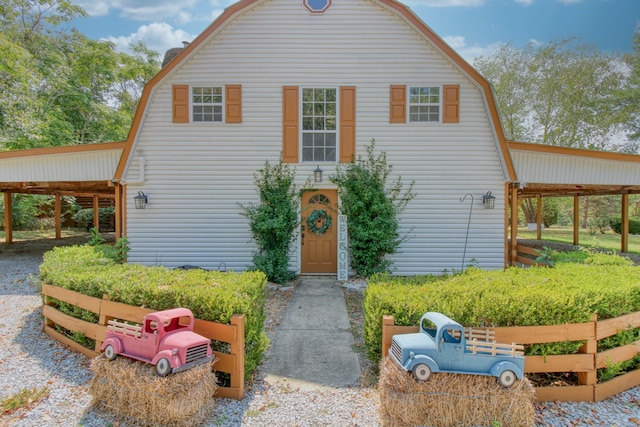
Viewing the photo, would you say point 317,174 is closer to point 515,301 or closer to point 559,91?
point 515,301

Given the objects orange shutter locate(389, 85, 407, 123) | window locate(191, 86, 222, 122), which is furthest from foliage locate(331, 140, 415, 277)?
window locate(191, 86, 222, 122)

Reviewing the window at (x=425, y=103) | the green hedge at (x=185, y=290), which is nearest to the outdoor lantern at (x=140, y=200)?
the green hedge at (x=185, y=290)

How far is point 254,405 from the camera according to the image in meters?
3.31

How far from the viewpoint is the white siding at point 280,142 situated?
8.44m

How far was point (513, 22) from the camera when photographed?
21.1 meters

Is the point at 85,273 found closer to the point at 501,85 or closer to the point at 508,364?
the point at 508,364

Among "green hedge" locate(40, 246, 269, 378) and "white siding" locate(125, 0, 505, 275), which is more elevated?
"white siding" locate(125, 0, 505, 275)

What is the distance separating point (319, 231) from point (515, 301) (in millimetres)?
5661

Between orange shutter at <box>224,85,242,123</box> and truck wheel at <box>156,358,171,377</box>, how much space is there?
22.0 feet

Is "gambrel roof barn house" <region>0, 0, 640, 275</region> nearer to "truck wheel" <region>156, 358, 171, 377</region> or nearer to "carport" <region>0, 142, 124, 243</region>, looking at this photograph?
"carport" <region>0, 142, 124, 243</region>

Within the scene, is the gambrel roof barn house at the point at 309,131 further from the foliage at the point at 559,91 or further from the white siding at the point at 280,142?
the foliage at the point at 559,91

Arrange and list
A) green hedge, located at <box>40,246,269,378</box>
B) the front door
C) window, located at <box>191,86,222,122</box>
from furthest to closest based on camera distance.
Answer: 1. the front door
2. window, located at <box>191,86,222,122</box>
3. green hedge, located at <box>40,246,269,378</box>

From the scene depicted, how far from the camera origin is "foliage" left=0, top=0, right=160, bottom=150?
13641 millimetres

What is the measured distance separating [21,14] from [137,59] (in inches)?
225
